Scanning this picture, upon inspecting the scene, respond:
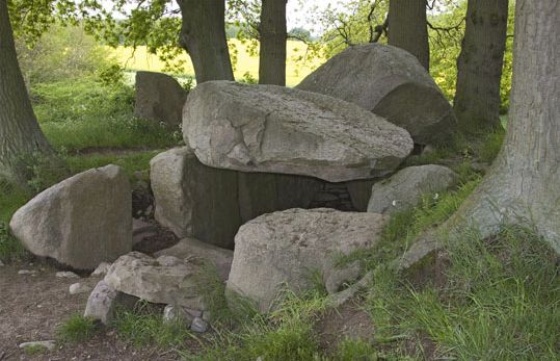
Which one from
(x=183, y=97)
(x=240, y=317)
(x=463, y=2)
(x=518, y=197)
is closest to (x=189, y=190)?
(x=240, y=317)

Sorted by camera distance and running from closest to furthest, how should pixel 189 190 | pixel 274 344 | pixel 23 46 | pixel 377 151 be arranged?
1. pixel 274 344
2. pixel 377 151
3. pixel 189 190
4. pixel 23 46

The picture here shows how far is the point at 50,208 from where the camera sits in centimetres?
624

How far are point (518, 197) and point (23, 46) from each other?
64.0 ft

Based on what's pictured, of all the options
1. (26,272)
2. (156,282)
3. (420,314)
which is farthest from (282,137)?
(26,272)

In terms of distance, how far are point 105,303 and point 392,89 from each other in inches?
166

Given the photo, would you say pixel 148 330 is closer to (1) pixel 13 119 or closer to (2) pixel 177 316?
(2) pixel 177 316

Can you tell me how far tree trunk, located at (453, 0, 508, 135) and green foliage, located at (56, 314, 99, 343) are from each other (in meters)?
6.49

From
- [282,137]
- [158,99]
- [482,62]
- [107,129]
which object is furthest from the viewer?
[158,99]

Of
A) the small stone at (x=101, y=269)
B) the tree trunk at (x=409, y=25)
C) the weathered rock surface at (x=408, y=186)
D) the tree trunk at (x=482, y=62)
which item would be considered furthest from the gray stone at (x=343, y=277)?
the tree trunk at (x=409, y=25)

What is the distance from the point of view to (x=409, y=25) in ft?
32.9

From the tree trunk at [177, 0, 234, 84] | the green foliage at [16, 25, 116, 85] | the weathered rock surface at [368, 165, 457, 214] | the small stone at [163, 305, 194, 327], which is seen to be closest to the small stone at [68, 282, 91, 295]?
the small stone at [163, 305, 194, 327]

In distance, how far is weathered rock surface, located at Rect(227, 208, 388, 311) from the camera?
4785 mm

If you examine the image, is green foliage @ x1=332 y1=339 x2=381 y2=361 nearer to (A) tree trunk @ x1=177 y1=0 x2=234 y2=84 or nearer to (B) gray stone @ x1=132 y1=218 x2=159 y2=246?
(B) gray stone @ x1=132 y1=218 x2=159 y2=246

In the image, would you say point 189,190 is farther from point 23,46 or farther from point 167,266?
point 23,46
